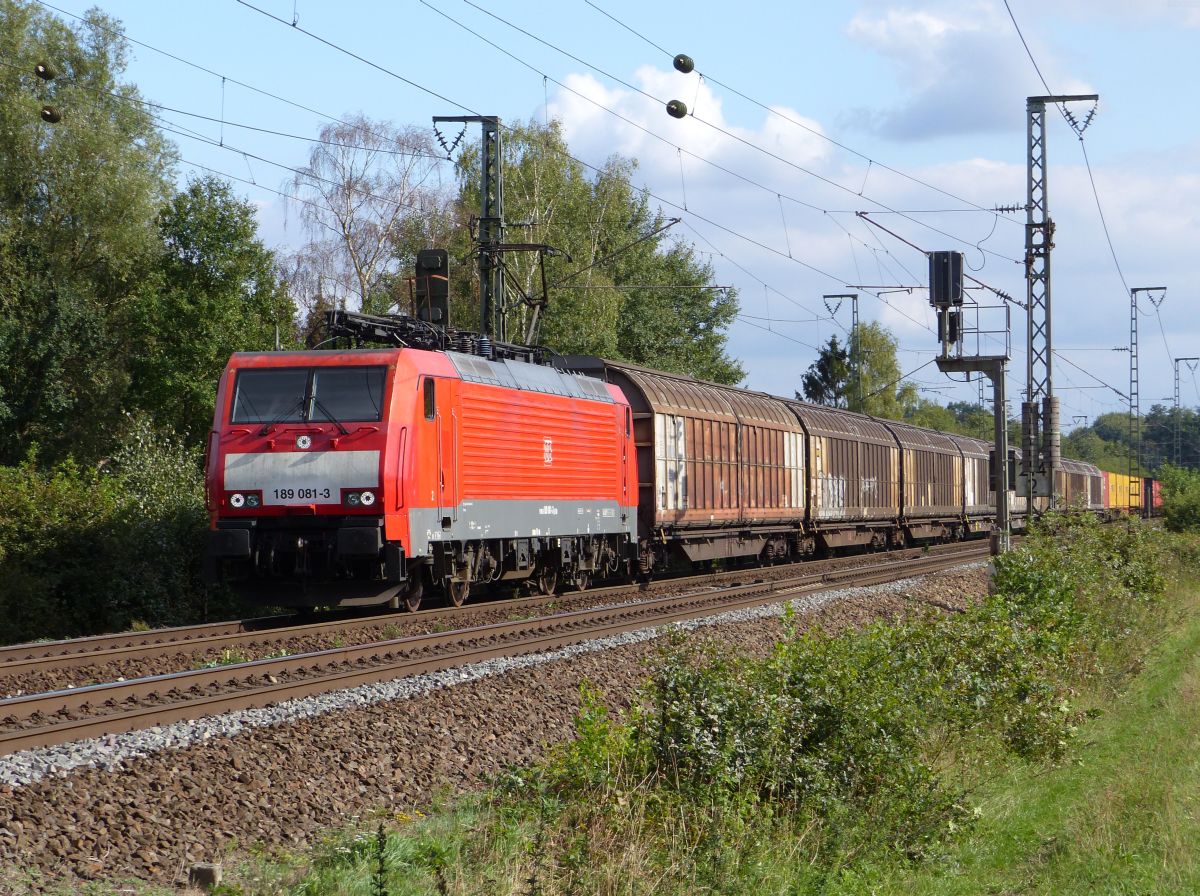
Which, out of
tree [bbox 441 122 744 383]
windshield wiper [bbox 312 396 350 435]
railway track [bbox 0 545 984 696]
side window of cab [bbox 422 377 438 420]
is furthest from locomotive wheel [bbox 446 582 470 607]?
tree [bbox 441 122 744 383]

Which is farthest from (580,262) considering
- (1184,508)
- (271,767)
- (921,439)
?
(271,767)

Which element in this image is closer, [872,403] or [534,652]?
[534,652]

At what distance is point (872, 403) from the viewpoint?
8256 cm

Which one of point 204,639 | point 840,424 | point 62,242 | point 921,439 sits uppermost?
point 62,242

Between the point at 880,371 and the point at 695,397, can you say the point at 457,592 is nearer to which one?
the point at 695,397

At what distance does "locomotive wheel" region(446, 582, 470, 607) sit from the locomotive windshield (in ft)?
11.5

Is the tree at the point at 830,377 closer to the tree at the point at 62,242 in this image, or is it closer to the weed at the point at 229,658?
the tree at the point at 62,242

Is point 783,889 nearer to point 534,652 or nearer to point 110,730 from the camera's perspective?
point 110,730

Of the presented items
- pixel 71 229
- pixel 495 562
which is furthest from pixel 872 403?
pixel 495 562

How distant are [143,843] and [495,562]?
40.5 feet

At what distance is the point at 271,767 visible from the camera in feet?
28.4

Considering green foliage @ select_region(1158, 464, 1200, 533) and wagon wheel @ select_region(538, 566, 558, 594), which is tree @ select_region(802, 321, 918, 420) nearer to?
green foliage @ select_region(1158, 464, 1200, 533)

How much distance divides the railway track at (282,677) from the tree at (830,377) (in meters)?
69.1

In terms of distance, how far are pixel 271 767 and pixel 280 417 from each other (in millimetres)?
8531
